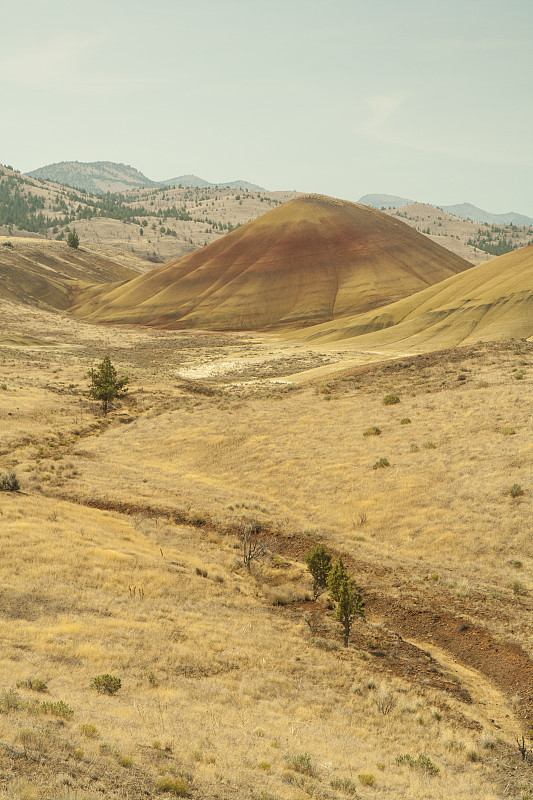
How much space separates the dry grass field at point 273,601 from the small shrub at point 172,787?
1.3 inches

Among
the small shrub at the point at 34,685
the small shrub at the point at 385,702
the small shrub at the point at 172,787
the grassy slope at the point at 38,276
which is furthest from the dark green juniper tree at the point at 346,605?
the grassy slope at the point at 38,276

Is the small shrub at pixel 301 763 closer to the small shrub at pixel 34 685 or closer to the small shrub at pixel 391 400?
the small shrub at pixel 34 685

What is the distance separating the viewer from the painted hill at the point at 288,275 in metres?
132

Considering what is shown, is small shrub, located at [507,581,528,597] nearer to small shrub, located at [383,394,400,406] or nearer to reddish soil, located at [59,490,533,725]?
reddish soil, located at [59,490,533,725]

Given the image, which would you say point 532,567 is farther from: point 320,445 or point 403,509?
point 320,445

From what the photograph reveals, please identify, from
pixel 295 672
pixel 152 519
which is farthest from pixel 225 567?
pixel 295 672

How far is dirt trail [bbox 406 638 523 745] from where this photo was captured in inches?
534

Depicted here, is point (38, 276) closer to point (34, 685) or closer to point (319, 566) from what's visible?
point (319, 566)

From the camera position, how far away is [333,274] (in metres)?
144

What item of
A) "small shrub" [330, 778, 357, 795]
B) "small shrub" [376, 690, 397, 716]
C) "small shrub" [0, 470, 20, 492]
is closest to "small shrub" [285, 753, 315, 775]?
"small shrub" [330, 778, 357, 795]

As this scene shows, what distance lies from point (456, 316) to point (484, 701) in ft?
256

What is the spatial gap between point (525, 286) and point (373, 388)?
50.9 m

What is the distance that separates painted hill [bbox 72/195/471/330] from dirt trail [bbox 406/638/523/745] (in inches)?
4412

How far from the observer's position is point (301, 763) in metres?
10.2
